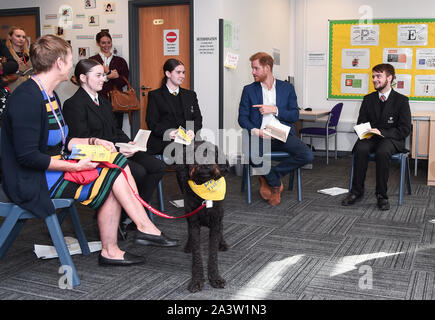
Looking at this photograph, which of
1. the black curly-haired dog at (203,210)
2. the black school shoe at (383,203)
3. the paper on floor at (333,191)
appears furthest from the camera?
the paper on floor at (333,191)

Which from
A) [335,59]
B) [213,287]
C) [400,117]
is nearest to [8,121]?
[213,287]

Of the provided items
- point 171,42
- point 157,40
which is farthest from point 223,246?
point 157,40

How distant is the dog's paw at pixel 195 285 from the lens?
243 cm

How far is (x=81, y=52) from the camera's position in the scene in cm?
629

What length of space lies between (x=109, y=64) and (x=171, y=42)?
787 mm

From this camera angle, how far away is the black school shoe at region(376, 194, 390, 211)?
4.14m

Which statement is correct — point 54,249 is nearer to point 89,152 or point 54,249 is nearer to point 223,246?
point 89,152

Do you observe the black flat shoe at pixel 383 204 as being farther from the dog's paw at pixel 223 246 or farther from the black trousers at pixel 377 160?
the dog's paw at pixel 223 246

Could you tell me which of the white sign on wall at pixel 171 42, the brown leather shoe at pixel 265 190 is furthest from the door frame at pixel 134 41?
the brown leather shoe at pixel 265 190

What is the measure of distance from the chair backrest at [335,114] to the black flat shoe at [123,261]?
14.8 feet

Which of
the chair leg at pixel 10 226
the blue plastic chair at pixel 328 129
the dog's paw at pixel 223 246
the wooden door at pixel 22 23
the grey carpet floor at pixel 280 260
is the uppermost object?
the wooden door at pixel 22 23

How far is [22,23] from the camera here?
21.9 ft

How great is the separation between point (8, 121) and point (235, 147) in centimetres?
374

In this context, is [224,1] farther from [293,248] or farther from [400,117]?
[293,248]
